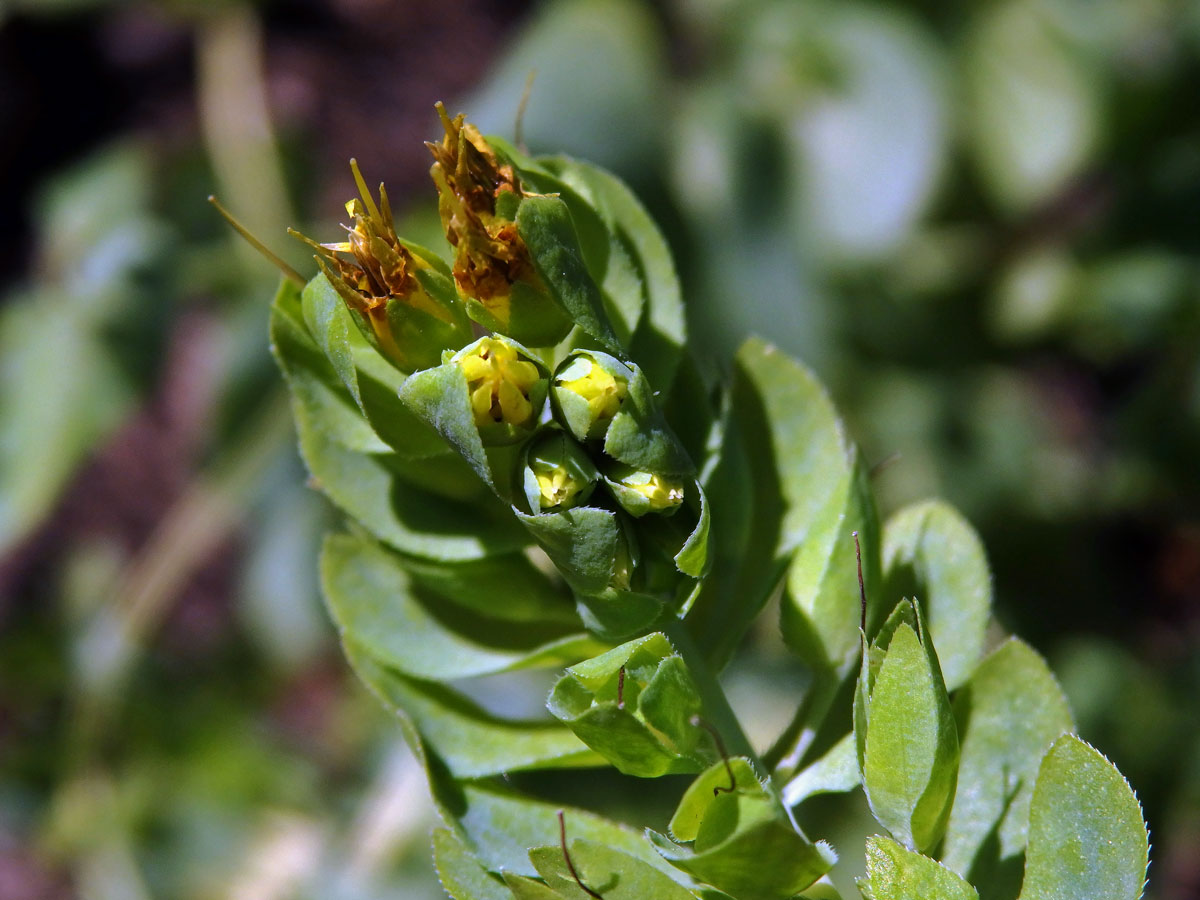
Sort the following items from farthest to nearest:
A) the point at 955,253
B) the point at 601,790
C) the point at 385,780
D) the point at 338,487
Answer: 1. the point at 955,253
2. the point at 385,780
3. the point at 601,790
4. the point at 338,487

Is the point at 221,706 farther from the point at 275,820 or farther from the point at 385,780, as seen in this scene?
the point at 385,780

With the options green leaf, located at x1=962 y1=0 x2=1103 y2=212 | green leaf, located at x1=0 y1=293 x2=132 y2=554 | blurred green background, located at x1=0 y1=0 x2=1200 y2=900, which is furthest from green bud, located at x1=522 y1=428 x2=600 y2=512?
green leaf, located at x1=962 y1=0 x2=1103 y2=212

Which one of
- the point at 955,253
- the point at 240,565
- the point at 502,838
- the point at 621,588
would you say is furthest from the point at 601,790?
the point at 240,565

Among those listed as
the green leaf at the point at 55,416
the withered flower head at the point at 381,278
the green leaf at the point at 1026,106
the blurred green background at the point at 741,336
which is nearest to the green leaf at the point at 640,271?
the withered flower head at the point at 381,278

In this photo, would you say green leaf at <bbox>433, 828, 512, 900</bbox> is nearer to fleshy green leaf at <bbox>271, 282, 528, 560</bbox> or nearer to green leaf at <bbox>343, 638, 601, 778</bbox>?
green leaf at <bbox>343, 638, 601, 778</bbox>

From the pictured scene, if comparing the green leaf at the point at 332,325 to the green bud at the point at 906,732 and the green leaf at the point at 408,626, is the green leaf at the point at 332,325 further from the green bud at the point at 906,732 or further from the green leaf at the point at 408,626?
the green bud at the point at 906,732

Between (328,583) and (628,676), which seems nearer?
(628,676)

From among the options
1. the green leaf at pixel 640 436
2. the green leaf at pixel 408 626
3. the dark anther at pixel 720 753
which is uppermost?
the green leaf at pixel 640 436
